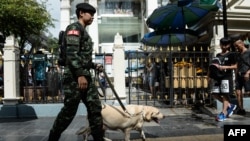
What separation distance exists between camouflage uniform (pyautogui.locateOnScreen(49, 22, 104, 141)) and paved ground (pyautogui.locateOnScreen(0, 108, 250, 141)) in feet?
5.12

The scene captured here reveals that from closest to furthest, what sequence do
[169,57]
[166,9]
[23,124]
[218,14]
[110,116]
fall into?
[110,116] → [23,124] → [169,57] → [166,9] → [218,14]

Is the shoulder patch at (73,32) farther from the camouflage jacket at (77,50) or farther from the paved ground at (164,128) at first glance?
the paved ground at (164,128)

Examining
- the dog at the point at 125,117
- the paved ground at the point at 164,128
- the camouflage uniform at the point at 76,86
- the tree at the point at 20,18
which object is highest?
the tree at the point at 20,18

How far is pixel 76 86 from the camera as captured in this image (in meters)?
5.35

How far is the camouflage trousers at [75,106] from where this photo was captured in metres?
5.35

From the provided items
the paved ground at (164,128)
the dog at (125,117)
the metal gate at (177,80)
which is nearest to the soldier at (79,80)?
the dog at (125,117)

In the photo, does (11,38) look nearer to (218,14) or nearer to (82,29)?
(82,29)

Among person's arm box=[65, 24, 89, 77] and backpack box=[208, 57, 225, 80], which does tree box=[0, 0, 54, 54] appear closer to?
backpack box=[208, 57, 225, 80]

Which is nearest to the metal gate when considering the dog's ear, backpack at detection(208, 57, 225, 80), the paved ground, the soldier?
the paved ground

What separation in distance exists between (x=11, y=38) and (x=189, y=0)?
5413mm

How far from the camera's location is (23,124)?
9312mm

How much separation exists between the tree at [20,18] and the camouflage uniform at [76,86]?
46.9 feet

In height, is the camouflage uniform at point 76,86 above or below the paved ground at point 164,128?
above

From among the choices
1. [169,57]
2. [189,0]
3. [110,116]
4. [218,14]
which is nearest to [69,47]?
[110,116]
